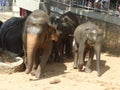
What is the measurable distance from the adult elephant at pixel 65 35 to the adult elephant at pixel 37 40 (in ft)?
5.64

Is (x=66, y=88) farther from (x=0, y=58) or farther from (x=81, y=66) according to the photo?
(x=0, y=58)

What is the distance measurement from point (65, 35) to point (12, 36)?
180 cm

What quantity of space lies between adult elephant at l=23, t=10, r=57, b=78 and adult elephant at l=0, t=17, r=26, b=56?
146 centimetres

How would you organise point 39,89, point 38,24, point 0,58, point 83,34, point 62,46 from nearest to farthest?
point 39,89 < point 38,24 < point 83,34 < point 0,58 < point 62,46

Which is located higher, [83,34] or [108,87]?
[83,34]

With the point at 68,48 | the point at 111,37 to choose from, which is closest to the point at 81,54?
the point at 68,48

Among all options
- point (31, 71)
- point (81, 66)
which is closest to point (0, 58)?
point (31, 71)

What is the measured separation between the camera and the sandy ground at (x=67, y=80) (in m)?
11.0

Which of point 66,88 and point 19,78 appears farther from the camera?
point 19,78

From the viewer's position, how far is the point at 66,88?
10859 mm

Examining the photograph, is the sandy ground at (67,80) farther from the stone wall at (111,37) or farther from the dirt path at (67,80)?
the stone wall at (111,37)

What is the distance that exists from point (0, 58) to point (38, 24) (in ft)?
8.16

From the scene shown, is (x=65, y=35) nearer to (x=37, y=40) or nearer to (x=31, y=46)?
(x=37, y=40)

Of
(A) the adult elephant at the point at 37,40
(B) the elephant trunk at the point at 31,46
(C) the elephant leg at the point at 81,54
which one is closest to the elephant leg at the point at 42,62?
(A) the adult elephant at the point at 37,40
